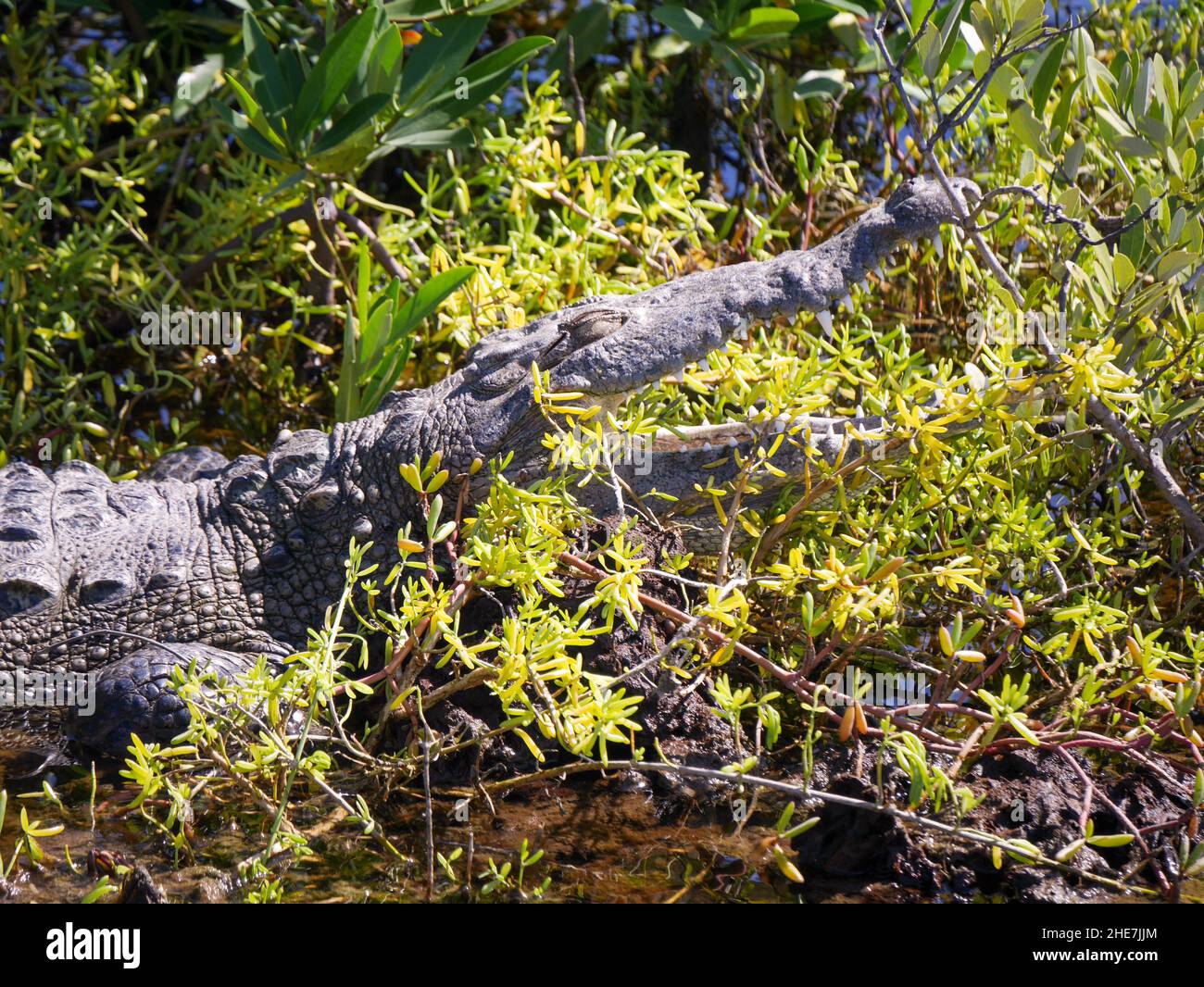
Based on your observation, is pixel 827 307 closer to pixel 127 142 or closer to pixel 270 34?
pixel 270 34

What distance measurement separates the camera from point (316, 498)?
365 cm

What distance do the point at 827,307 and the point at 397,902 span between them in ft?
6.34

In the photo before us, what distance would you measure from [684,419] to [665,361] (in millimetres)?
443

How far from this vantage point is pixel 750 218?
443 centimetres

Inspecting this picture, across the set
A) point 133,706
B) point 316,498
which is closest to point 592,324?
point 316,498

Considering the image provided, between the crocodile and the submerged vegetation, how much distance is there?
4.5 inches

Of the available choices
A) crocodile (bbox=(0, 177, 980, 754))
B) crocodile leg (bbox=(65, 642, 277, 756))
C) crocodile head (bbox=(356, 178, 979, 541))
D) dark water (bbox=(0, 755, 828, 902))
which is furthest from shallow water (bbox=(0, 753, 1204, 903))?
crocodile head (bbox=(356, 178, 979, 541))

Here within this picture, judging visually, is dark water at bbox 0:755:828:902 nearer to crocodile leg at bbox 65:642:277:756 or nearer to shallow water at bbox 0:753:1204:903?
shallow water at bbox 0:753:1204:903

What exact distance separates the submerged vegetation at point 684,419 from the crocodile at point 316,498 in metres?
0.12

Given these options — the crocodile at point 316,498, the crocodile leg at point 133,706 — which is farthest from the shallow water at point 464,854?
the crocodile at point 316,498

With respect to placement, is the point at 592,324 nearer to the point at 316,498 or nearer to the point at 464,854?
the point at 316,498

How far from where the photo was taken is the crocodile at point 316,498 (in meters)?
3.36

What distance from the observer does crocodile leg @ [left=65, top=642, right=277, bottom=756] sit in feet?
10.9

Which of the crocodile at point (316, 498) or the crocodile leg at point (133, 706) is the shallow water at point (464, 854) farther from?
the crocodile at point (316, 498)
